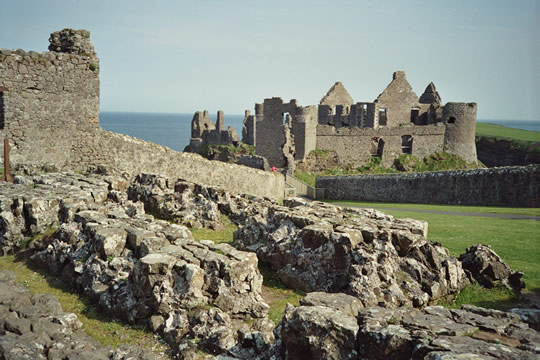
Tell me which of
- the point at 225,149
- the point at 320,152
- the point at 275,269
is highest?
the point at 320,152

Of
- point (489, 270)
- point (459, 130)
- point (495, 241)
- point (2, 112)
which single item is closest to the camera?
point (489, 270)

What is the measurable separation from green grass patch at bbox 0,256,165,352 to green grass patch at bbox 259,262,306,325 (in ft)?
8.45

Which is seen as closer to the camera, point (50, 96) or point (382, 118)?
point (50, 96)

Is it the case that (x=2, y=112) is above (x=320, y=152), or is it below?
above

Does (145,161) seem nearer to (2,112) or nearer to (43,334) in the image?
(2,112)

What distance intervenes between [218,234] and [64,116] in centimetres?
935

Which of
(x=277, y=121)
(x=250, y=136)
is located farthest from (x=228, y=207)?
(x=250, y=136)

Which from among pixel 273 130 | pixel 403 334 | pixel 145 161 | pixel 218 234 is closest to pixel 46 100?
pixel 145 161

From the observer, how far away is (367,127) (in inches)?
1930

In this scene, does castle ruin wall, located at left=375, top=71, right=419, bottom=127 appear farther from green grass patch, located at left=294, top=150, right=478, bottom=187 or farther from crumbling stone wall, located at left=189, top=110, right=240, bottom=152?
crumbling stone wall, located at left=189, top=110, right=240, bottom=152

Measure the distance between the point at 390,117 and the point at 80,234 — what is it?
46408 millimetres

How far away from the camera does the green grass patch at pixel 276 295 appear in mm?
9873

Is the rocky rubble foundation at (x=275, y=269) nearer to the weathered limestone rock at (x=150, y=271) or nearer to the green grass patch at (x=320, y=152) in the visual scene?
the weathered limestone rock at (x=150, y=271)

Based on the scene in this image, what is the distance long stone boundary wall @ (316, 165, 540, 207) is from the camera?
24844 millimetres
